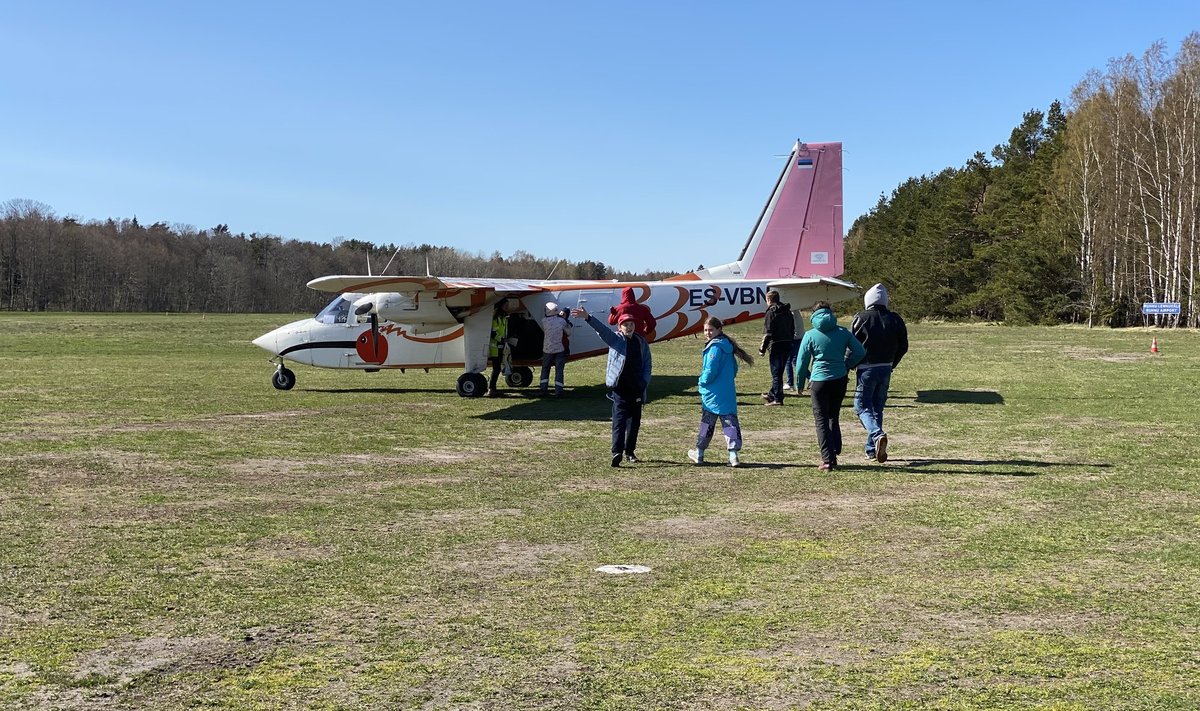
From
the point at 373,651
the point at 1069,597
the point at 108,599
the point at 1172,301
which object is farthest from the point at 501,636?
the point at 1172,301

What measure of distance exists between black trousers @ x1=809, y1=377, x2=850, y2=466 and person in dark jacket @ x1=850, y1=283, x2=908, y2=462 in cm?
38

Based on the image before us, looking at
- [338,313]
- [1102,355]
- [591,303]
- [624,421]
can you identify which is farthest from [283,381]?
[1102,355]

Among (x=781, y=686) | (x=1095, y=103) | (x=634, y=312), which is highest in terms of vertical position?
(x=1095, y=103)

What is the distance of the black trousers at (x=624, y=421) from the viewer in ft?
38.2

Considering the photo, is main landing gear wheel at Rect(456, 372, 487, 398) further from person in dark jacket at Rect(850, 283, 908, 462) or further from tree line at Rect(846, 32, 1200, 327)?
tree line at Rect(846, 32, 1200, 327)

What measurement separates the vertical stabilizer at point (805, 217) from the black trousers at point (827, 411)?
33.6ft

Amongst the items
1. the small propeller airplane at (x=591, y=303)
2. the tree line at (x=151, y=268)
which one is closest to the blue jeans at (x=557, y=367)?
the small propeller airplane at (x=591, y=303)

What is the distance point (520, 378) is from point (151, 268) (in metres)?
125

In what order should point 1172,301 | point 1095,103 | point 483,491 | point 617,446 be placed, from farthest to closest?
point 1095,103 → point 1172,301 → point 617,446 → point 483,491

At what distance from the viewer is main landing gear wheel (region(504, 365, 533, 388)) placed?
2195 centimetres

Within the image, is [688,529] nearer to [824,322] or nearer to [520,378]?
[824,322]

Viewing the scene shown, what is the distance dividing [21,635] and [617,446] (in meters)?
6.97

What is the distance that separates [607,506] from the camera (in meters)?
9.30

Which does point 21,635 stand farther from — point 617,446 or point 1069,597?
point 617,446
